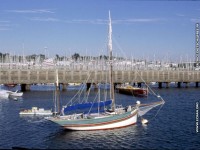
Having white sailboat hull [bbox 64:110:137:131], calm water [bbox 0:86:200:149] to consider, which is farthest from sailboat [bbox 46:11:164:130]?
calm water [bbox 0:86:200:149]

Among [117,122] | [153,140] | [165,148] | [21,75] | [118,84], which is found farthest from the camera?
[118,84]

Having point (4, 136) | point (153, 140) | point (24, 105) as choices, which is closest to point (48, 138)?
point (4, 136)

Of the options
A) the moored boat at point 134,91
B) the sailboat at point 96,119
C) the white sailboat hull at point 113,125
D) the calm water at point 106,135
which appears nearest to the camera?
the calm water at point 106,135

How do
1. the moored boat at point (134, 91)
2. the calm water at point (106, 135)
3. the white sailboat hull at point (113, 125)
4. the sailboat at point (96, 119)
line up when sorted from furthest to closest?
1. the moored boat at point (134, 91)
2. the white sailboat hull at point (113, 125)
3. the sailboat at point (96, 119)
4. the calm water at point (106, 135)

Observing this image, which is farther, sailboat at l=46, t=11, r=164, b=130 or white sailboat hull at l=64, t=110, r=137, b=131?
white sailboat hull at l=64, t=110, r=137, b=131

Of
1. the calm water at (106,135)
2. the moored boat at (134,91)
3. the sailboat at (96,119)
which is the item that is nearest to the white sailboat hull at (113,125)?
the sailboat at (96,119)

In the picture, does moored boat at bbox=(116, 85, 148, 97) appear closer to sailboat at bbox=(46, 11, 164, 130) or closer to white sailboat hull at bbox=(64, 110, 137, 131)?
white sailboat hull at bbox=(64, 110, 137, 131)

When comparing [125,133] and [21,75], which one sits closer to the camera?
[125,133]

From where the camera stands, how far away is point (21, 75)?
11231 centimetres

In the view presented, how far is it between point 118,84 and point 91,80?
16.2 m

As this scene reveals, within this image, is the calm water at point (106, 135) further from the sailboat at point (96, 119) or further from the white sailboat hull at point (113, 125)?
the sailboat at point (96, 119)

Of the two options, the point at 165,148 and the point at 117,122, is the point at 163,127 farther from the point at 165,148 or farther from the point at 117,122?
the point at 165,148

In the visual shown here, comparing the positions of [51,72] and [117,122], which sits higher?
[51,72]

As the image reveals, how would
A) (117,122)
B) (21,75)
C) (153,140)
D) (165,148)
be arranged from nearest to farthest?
(165,148) → (153,140) → (117,122) → (21,75)
